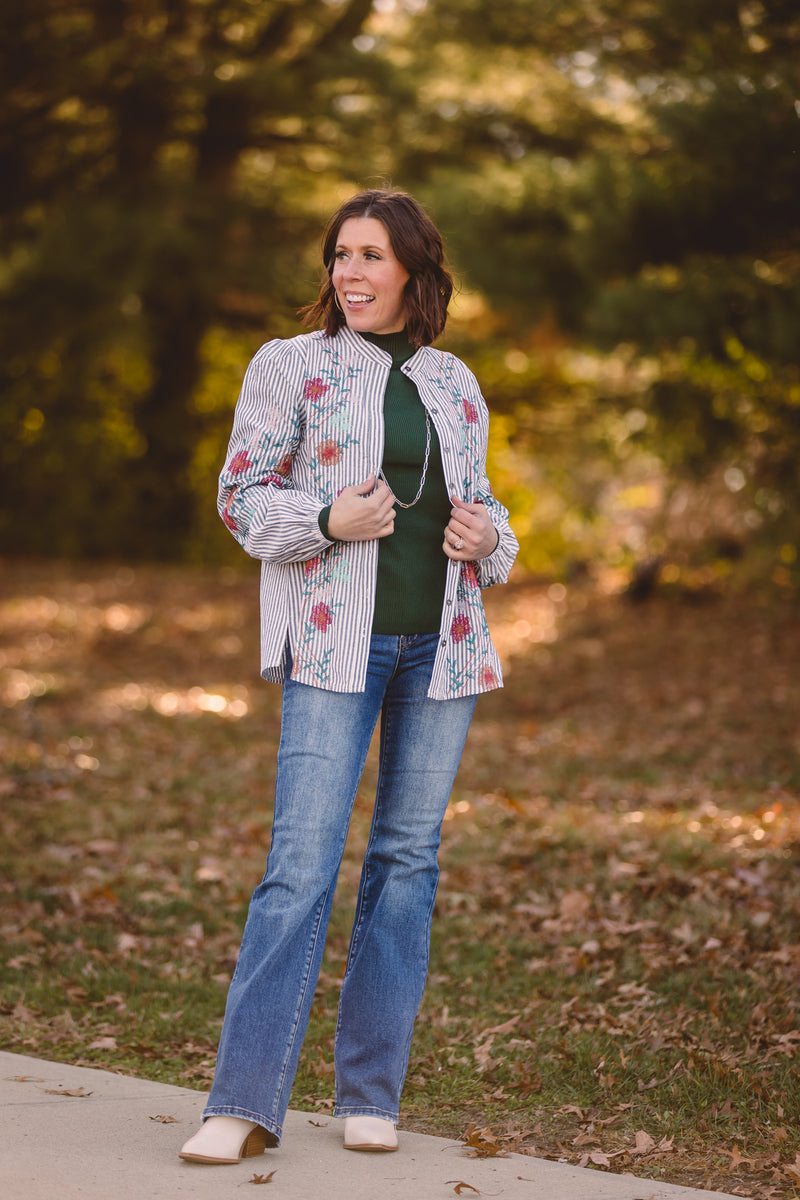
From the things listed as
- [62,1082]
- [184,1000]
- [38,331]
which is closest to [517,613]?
[38,331]

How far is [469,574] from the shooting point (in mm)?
3084

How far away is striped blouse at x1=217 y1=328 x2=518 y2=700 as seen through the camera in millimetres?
2902

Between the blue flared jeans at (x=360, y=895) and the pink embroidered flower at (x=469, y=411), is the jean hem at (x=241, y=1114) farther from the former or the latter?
the pink embroidered flower at (x=469, y=411)

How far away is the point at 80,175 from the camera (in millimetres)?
15445

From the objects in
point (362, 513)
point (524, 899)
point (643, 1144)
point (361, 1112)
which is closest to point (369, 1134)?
point (361, 1112)

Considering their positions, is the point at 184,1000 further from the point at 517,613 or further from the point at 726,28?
the point at 517,613

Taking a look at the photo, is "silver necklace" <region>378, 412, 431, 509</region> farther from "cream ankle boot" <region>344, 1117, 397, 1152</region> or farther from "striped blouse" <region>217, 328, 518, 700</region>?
"cream ankle boot" <region>344, 1117, 397, 1152</region>

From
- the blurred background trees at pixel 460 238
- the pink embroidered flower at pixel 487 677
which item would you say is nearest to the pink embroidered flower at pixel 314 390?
the pink embroidered flower at pixel 487 677

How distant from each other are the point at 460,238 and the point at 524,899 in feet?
20.1

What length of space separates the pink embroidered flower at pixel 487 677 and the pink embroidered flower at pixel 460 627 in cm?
9

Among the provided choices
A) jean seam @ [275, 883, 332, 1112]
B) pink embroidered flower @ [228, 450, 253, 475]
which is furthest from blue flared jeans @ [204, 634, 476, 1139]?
pink embroidered flower @ [228, 450, 253, 475]

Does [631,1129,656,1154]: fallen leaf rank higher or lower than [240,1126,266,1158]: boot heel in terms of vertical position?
lower

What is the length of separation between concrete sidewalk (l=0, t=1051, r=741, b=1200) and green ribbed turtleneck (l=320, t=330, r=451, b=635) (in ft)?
3.76

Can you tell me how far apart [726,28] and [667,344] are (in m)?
1.84
